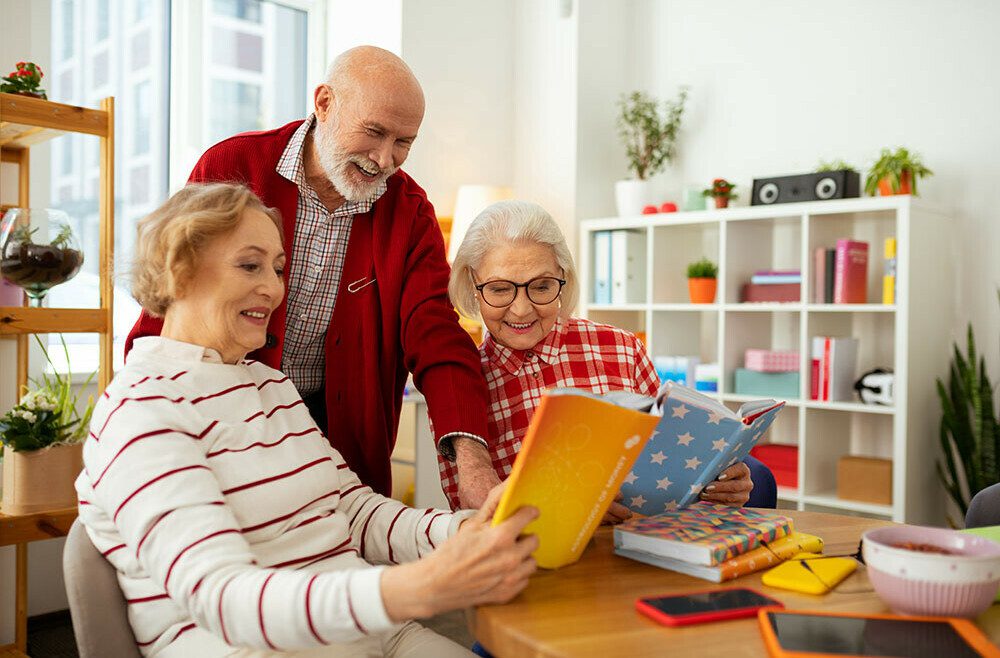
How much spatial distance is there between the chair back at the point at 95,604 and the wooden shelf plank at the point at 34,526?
1.52m

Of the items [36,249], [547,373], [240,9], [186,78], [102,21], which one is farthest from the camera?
[240,9]

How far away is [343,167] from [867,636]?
1331 millimetres

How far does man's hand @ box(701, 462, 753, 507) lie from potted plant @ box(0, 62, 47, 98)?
229 centimetres

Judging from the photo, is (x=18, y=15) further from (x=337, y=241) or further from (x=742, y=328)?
(x=742, y=328)

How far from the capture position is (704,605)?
3.66ft

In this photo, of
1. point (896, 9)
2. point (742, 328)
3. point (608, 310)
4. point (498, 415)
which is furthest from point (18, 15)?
point (896, 9)

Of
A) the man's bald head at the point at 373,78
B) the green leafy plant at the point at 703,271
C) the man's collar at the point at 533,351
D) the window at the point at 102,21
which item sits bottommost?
the man's collar at the point at 533,351

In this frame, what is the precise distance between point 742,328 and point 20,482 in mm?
3095

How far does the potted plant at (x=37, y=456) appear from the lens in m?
2.59

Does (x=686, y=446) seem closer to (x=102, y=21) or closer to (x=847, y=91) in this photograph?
(x=847, y=91)

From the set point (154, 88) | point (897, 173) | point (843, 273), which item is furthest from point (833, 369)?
point (154, 88)

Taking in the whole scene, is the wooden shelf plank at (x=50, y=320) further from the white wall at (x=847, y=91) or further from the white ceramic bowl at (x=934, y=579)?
the white wall at (x=847, y=91)

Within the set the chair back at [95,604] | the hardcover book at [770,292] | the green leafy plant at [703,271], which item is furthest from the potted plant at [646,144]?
the chair back at [95,604]

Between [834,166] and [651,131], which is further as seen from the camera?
[651,131]
